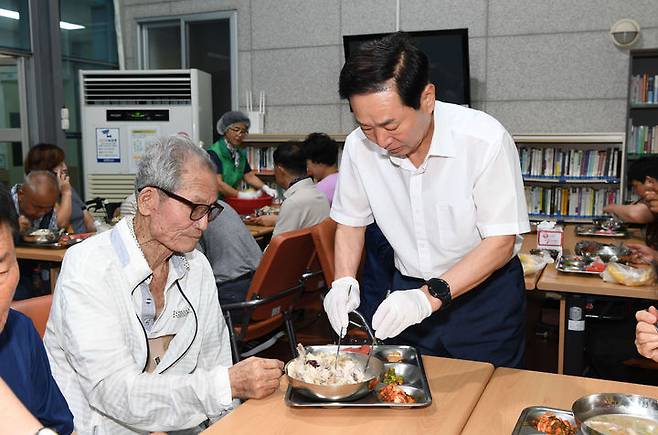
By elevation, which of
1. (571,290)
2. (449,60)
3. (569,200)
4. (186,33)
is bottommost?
(571,290)

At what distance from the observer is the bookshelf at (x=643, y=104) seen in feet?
16.1

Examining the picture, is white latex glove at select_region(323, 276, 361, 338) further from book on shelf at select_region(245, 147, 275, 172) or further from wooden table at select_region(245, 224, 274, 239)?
book on shelf at select_region(245, 147, 275, 172)

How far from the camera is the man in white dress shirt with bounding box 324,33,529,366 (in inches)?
59.8

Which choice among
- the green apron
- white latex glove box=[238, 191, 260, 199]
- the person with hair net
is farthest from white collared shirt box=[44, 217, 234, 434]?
the green apron

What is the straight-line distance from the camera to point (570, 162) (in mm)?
5176

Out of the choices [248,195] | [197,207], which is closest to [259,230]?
[248,195]

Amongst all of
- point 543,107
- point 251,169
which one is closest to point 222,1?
point 251,169

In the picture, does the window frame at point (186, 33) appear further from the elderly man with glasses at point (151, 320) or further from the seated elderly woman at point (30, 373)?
the seated elderly woman at point (30, 373)

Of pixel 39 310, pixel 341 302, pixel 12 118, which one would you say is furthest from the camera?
pixel 12 118

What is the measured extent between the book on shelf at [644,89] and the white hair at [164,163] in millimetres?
4465

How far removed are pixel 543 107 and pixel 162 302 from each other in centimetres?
460

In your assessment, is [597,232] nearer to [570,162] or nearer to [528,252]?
[528,252]

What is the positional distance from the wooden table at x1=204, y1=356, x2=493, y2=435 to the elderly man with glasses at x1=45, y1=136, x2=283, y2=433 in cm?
6

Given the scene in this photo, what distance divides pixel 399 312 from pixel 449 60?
4255 mm
